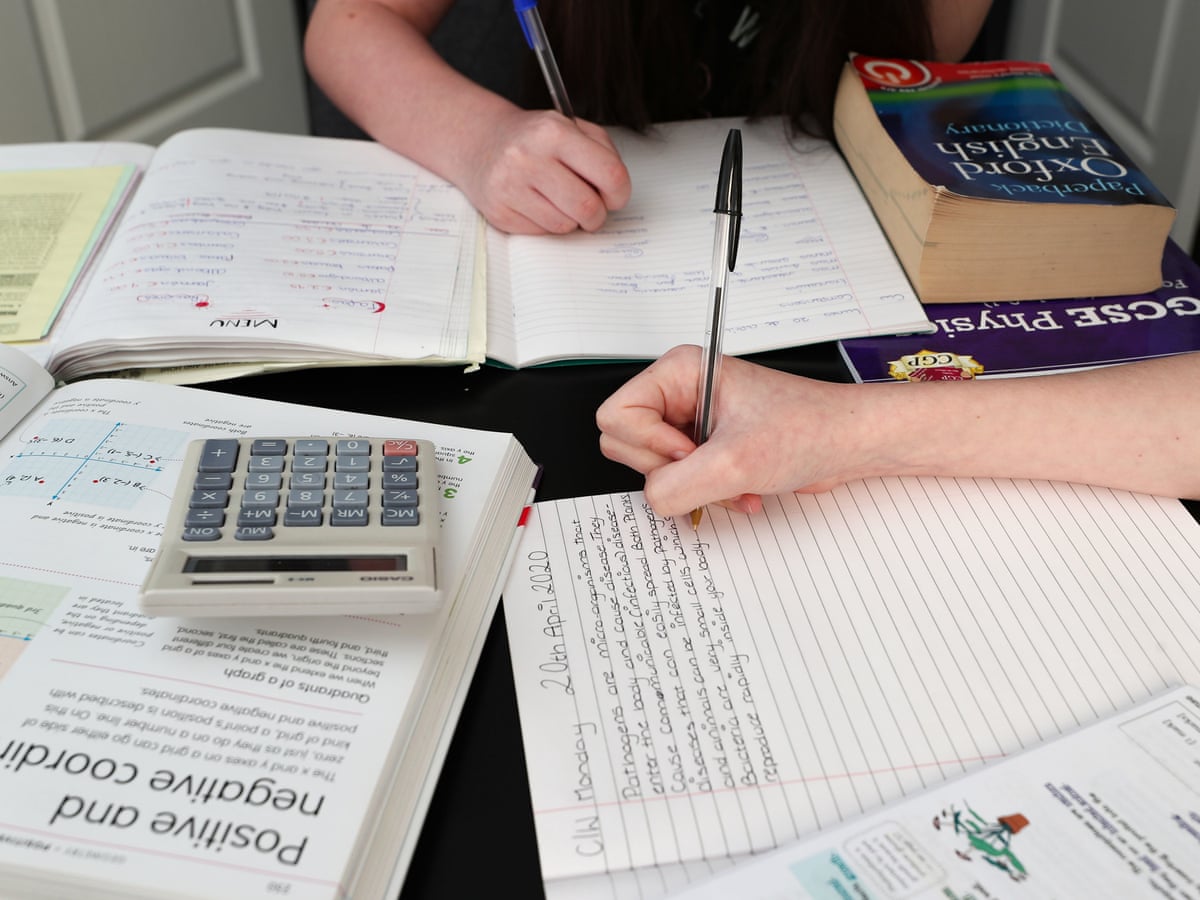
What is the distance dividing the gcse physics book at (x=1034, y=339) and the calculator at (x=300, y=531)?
1.09 feet

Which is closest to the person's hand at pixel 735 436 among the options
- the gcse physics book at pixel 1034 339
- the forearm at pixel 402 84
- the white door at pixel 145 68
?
the gcse physics book at pixel 1034 339

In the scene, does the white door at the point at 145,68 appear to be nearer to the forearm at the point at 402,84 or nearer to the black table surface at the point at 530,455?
the forearm at the point at 402,84

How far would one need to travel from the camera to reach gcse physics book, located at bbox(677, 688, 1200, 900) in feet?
1.30

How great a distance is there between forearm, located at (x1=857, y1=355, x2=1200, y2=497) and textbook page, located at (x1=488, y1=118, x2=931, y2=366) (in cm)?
13

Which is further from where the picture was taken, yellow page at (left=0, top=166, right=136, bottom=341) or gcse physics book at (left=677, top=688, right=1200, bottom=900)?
yellow page at (left=0, top=166, right=136, bottom=341)

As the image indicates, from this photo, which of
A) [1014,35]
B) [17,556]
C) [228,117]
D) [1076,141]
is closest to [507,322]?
[17,556]

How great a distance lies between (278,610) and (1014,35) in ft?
6.79

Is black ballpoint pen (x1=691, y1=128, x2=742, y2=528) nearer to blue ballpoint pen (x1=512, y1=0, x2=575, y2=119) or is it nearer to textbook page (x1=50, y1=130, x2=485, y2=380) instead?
textbook page (x1=50, y1=130, x2=485, y2=380)

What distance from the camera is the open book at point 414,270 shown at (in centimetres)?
70

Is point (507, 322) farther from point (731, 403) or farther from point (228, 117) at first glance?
point (228, 117)

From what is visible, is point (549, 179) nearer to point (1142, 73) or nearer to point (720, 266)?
point (720, 266)

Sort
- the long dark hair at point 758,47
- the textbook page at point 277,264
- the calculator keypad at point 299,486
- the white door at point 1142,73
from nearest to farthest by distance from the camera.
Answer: the calculator keypad at point 299,486, the textbook page at point 277,264, the long dark hair at point 758,47, the white door at point 1142,73

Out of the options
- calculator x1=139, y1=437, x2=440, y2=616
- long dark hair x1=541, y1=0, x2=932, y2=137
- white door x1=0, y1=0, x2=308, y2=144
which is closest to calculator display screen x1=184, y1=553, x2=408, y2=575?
calculator x1=139, y1=437, x2=440, y2=616

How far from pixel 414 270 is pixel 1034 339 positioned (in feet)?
1.46
